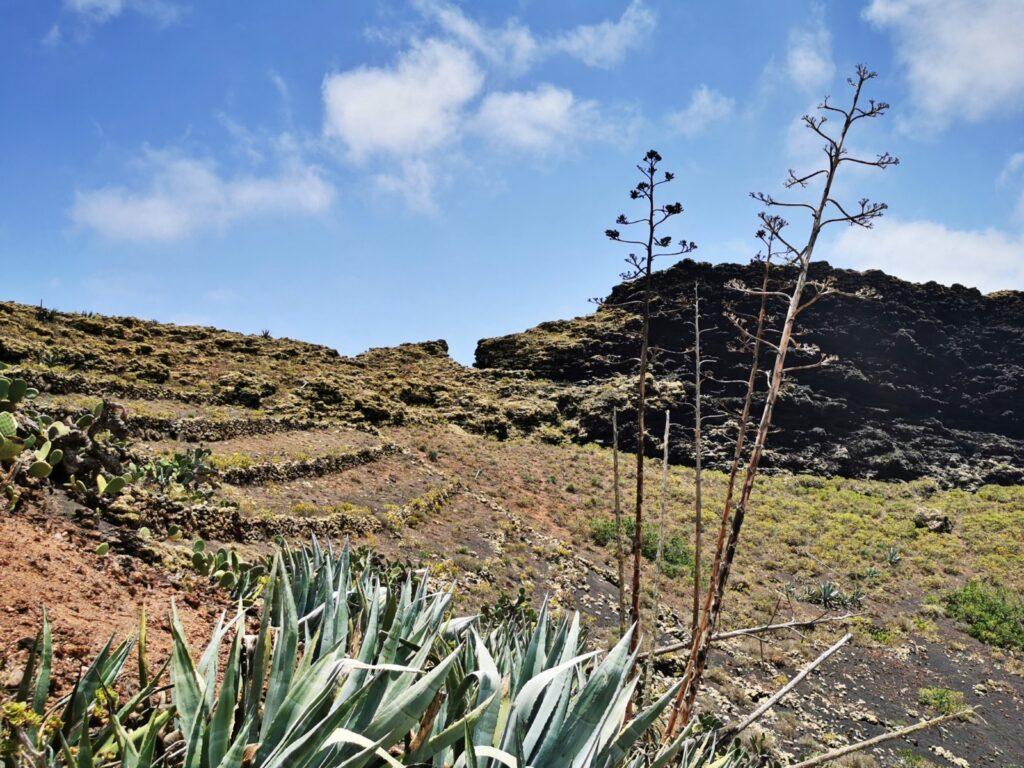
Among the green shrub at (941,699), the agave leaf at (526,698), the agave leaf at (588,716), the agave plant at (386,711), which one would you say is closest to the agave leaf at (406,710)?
the agave plant at (386,711)

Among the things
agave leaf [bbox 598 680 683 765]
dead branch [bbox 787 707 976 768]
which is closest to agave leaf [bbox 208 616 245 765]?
agave leaf [bbox 598 680 683 765]

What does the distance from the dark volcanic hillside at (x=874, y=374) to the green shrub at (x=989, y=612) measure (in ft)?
59.5

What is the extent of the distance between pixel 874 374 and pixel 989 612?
29.1 meters

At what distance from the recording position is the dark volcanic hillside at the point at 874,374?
38281mm

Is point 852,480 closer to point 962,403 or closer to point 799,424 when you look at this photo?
point 799,424

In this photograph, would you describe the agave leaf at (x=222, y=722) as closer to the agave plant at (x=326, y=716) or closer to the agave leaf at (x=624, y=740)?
the agave plant at (x=326, y=716)

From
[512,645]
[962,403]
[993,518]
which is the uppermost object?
[962,403]

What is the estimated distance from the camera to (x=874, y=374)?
142 ft

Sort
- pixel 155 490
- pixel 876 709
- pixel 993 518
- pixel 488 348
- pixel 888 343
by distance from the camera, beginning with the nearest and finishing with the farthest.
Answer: pixel 155 490 < pixel 876 709 < pixel 993 518 < pixel 888 343 < pixel 488 348

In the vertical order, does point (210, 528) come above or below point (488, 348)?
below

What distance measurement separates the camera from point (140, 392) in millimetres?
19234

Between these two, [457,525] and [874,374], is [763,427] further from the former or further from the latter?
[874,374]

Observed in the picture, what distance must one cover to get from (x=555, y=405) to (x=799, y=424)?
56.2ft

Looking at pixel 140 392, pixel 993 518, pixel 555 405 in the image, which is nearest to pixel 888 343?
pixel 993 518
